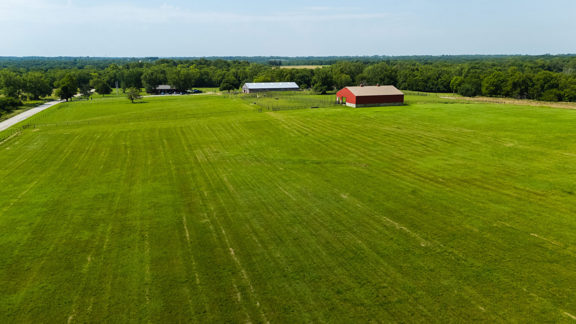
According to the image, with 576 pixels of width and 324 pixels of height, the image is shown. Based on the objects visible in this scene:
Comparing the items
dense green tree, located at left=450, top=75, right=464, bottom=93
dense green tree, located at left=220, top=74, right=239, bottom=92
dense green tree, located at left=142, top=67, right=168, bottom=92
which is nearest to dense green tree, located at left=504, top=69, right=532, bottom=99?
dense green tree, located at left=450, top=75, right=464, bottom=93

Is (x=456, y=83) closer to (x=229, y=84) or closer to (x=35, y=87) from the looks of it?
(x=229, y=84)

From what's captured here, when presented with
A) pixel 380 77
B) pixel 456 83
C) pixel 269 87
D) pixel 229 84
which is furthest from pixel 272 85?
pixel 456 83

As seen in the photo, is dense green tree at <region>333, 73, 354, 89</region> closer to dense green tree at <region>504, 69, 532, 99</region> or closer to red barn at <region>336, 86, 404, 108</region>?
red barn at <region>336, 86, 404, 108</region>

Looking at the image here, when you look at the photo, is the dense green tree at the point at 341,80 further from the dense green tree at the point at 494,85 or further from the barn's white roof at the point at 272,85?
the dense green tree at the point at 494,85

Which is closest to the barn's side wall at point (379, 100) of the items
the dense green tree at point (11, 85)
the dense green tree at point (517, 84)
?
the dense green tree at point (517, 84)

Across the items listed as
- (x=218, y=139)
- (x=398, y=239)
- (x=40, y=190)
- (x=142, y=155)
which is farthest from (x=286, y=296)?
(x=218, y=139)

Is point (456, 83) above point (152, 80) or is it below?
below

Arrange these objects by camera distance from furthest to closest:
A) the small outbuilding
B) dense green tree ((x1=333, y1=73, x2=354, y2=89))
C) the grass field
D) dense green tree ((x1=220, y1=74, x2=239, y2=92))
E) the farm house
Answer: the small outbuilding
dense green tree ((x1=220, y1=74, x2=239, y2=92))
dense green tree ((x1=333, y1=73, x2=354, y2=89))
the farm house
the grass field

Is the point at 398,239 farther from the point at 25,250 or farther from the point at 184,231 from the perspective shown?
the point at 25,250
